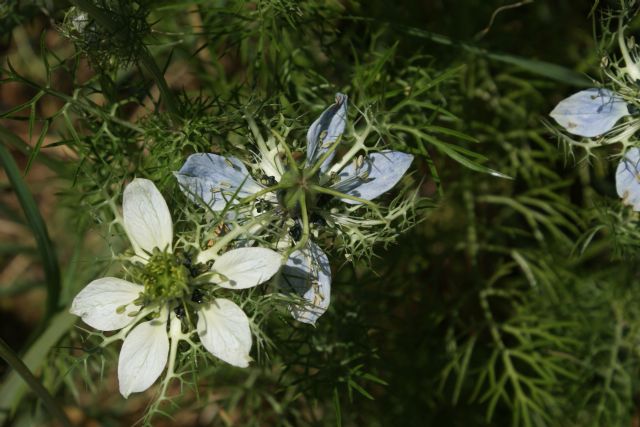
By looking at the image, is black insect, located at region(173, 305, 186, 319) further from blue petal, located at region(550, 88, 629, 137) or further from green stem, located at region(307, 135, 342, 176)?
blue petal, located at region(550, 88, 629, 137)

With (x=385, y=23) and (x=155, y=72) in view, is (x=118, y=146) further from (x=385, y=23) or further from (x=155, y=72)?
(x=385, y=23)

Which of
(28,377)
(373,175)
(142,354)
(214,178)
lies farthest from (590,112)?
(28,377)

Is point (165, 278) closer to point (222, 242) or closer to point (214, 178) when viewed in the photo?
point (222, 242)

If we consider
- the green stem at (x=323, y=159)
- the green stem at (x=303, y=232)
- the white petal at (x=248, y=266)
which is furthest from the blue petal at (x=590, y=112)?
the white petal at (x=248, y=266)

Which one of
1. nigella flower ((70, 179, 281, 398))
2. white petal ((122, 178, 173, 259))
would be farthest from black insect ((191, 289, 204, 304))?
white petal ((122, 178, 173, 259))

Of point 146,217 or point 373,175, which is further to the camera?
point 373,175

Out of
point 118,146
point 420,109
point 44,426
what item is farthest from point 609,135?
point 44,426
